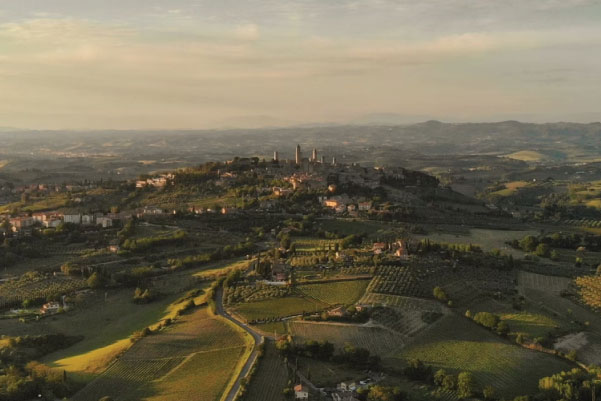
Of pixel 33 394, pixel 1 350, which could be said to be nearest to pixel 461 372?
pixel 33 394

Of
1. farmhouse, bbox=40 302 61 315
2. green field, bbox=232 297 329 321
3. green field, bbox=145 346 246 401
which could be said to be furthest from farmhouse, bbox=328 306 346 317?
farmhouse, bbox=40 302 61 315

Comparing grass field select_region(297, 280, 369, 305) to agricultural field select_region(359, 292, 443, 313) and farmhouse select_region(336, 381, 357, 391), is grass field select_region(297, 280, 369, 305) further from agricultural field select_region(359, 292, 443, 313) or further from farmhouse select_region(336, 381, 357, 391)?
farmhouse select_region(336, 381, 357, 391)

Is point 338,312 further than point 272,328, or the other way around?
point 338,312

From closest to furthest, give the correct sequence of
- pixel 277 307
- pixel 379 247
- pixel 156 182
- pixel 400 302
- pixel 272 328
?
pixel 272 328 < pixel 277 307 < pixel 400 302 < pixel 379 247 < pixel 156 182

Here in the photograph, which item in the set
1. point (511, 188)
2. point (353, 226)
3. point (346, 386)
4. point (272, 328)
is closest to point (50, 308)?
point (272, 328)

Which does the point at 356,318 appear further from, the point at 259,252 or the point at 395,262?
the point at 259,252

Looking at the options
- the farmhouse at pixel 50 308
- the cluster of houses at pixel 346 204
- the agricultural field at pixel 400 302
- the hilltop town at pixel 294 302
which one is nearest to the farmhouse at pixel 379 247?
the hilltop town at pixel 294 302

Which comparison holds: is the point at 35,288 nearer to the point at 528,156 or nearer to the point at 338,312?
the point at 338,312
